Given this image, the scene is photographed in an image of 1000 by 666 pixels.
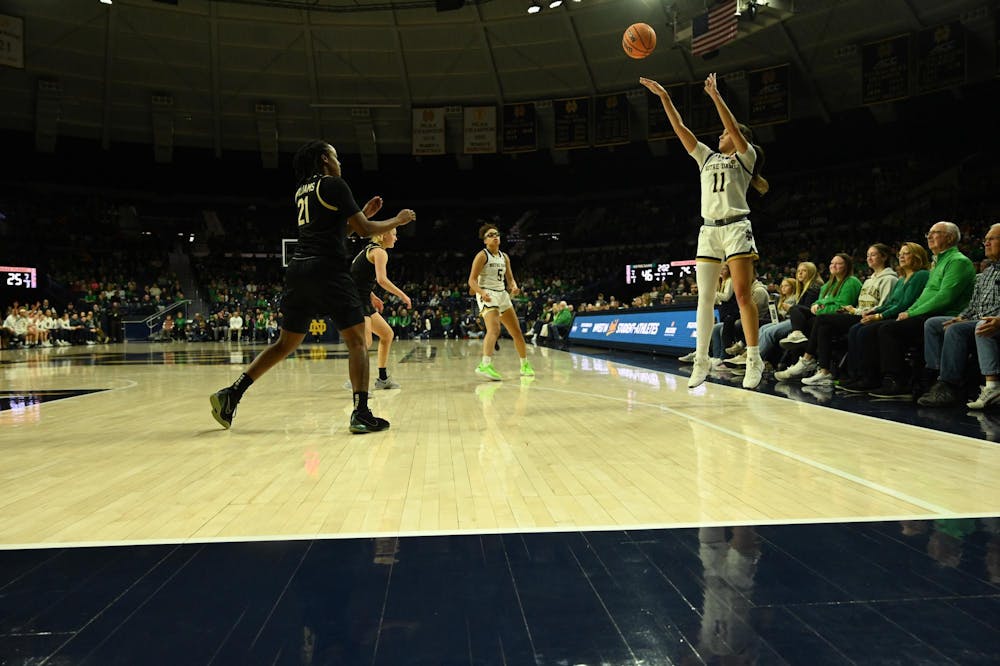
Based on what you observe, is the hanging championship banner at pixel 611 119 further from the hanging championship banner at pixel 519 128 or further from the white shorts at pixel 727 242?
the white shorts at pixel 727 242

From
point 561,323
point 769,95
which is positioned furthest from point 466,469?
point 769,95

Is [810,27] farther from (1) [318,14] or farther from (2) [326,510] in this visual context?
(2) [326,510]

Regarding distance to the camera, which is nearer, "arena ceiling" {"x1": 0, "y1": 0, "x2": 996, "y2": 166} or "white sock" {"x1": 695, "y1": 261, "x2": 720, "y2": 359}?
"white sock" {"x1": 695, "y1": 261, "x2": 720, "y2": 359}

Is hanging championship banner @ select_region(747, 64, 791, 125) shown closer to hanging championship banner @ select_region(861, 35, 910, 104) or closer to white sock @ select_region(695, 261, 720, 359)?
hanging championship banner @ select_region(861, 35, 910, 104)

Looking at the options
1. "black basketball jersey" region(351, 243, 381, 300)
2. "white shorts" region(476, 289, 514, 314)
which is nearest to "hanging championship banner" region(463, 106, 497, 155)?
"white shorts" region(476, 289, 514, 314)

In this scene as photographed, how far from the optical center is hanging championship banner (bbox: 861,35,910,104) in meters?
20.3

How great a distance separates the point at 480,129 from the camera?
87.1ft

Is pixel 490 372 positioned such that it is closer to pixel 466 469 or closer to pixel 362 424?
pixel 362 424

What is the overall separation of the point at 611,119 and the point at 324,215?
23.7 m

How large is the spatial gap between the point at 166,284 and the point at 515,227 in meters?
17.2

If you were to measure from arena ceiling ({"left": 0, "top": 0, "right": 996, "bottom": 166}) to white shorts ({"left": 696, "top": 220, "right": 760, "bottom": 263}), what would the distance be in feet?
56.2

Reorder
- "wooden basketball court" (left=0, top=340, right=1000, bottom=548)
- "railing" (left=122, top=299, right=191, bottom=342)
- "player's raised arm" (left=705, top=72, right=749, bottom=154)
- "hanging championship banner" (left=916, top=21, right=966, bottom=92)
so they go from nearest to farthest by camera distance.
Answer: "wooden basketball court" (left=0, top=340, right=1000, bottom=548), "player's raised arm" (left=705, top=72, right=749, bottom=154), "hanging championship banner" (left=916, top=21, right=966, bottom=92), "railing" (left=122, top=299, right=191, bottom=342)

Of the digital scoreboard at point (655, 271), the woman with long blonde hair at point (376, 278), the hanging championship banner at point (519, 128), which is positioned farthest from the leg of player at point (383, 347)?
the digital scoreboard at point (655, 271)

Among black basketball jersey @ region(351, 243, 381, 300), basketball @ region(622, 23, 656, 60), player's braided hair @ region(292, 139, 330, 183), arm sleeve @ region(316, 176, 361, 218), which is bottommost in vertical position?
black basketball jersey @ region(351, 243, 381, 300)
